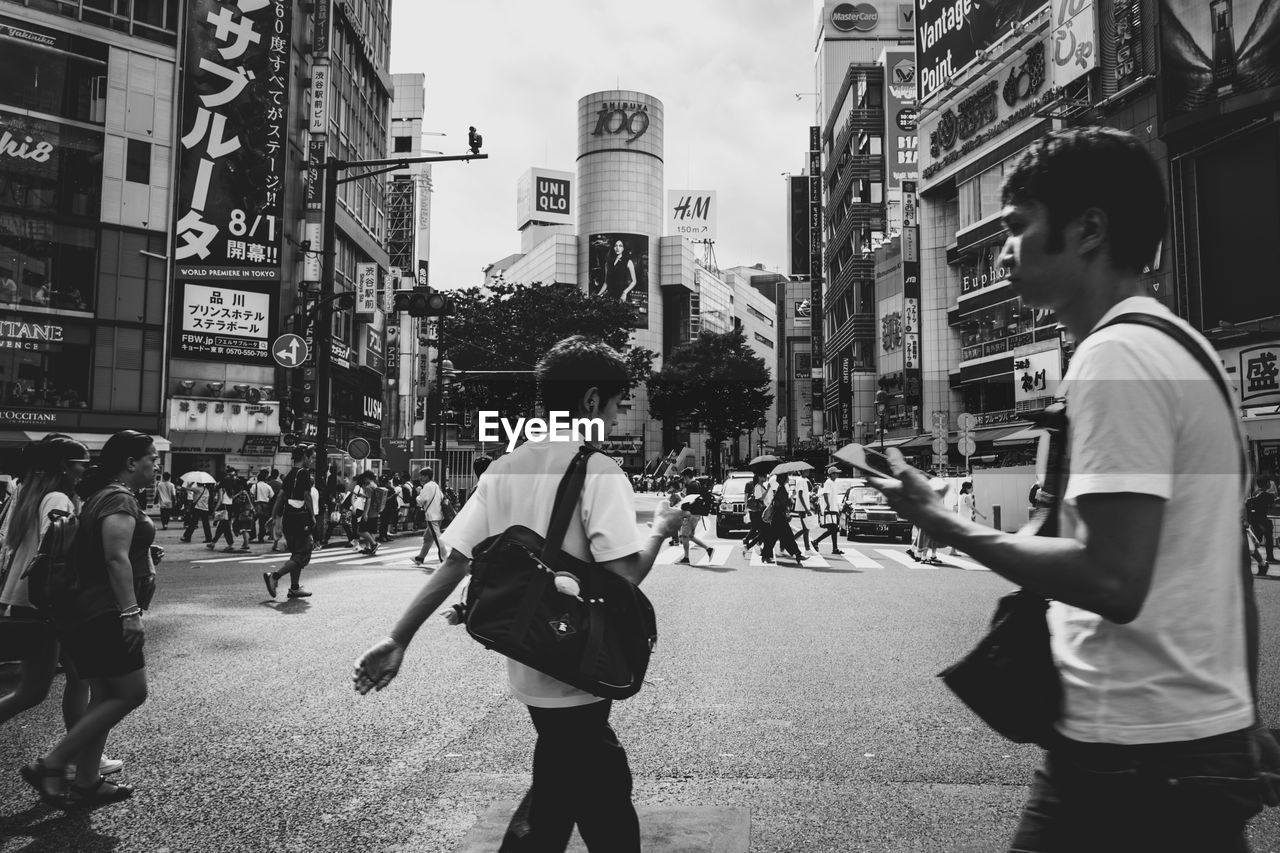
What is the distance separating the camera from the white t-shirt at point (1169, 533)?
1.50 metres

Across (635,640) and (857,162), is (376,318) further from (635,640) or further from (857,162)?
(635,640)

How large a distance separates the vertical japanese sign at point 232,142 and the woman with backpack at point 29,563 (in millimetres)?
31264

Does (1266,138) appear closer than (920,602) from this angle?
No

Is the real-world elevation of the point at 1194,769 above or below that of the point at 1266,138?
below

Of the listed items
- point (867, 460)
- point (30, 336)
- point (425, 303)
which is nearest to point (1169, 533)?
point (867, 460)

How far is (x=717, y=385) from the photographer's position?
67.6m

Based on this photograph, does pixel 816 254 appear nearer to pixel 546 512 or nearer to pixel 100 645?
pixel 100 645

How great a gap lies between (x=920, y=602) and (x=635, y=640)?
970 centimetres

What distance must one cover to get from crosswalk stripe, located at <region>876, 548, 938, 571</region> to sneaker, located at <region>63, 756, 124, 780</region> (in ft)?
45.4

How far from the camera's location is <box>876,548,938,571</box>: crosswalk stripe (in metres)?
→ 16.5

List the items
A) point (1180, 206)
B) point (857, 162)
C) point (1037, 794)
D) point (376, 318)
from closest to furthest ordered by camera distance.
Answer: point (1037, 794) → point (1180, 206) → point (376, 318) → point (857, 162)

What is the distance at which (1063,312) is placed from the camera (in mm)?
1780

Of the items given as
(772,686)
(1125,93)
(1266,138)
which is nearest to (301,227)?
(1125,93)

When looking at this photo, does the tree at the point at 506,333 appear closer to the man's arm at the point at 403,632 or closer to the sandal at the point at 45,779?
the sandal at the point at 45,779
